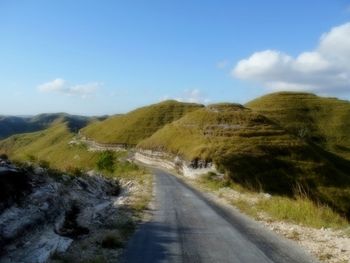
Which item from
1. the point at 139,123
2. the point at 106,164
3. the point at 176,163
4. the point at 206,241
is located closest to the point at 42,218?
the point at 206,241

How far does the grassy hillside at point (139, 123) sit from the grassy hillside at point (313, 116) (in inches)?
1159

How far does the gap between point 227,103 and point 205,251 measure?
3943 inches

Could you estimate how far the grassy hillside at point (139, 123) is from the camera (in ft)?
461

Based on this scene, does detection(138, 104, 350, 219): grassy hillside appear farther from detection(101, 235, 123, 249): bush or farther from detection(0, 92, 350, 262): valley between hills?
detection(101, 235, 123, 249): bush

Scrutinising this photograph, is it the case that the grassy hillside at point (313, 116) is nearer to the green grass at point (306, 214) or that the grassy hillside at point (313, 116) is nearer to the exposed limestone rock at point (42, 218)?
the green grass at point (306, 214)

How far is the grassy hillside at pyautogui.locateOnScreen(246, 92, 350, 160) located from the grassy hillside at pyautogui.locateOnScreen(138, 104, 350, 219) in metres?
53.0

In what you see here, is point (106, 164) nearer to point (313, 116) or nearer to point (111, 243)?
point (111, 243)

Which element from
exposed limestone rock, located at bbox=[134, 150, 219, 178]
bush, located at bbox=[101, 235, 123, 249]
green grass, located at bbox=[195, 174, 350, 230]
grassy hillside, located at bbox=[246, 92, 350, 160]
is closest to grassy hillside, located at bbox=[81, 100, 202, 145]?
grassy hillside, located at bbox=[246, 92, 350, 160]

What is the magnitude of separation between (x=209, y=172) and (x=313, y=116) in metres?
118

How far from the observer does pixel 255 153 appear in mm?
79375

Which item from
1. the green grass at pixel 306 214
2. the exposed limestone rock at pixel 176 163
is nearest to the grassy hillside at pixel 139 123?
the exposed limestone rock at pixel 176 163

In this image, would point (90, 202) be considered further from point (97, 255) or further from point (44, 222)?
point (97, 255)

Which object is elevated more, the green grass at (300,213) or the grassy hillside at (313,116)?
the grassy hillside at (313,116)

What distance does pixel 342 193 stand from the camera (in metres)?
77.2
